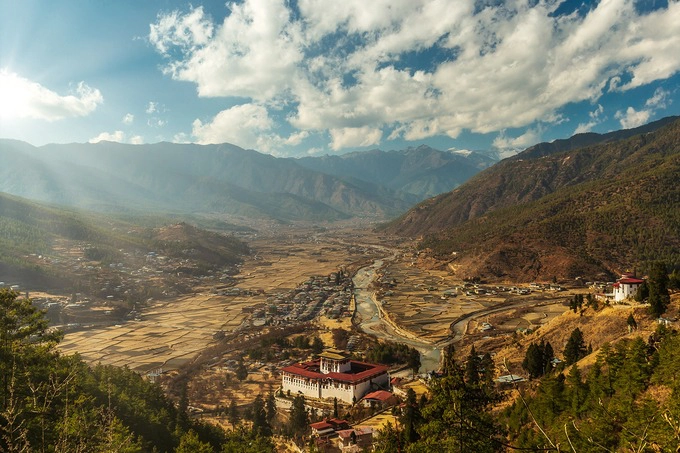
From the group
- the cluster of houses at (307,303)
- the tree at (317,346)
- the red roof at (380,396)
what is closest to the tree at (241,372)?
the tree at (317,346)

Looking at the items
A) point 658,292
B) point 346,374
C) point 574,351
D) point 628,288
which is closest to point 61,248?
point 346,374

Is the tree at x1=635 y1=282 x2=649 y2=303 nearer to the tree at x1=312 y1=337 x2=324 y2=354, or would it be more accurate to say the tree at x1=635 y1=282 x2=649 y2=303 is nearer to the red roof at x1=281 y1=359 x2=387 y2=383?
the red roof at x1=281 y1=359 x2=387 y2=383

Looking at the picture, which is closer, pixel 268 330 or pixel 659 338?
pixel 659 338

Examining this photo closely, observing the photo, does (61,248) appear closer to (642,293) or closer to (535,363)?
(535,363)

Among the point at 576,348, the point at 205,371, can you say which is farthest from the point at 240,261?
the point at 576,348

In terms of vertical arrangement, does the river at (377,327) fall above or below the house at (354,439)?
above

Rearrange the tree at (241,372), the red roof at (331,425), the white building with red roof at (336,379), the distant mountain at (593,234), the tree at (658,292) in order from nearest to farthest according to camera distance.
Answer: the red roof at (331,425)
the tree at (658,292)
the white building with red roof at (336,379)
the tree at (241,372)
the distant mountain at (593,234)

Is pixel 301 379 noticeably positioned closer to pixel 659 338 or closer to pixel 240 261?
pixel 659 338

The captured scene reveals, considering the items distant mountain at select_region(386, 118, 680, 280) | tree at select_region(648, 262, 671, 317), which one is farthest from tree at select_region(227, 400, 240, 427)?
distant mountain at select_region(386, 118, 680, 280)

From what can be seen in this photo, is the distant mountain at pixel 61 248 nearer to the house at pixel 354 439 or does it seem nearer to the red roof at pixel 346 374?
the red roof at pixel 346 374
